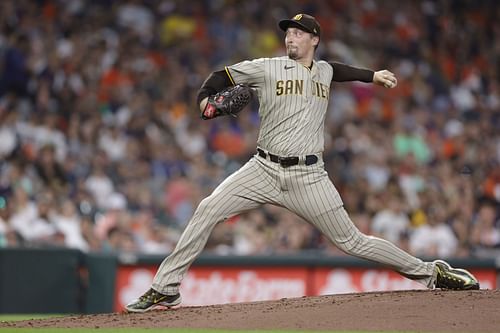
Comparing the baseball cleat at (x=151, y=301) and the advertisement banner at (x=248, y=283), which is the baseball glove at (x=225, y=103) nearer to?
the baseball cleat at (x=151, y=301)

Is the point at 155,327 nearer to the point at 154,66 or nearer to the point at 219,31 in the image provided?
the point at 154,66

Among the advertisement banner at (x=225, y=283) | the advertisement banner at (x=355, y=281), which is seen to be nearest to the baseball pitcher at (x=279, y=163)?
the advertisement banner at (x=225, y=283)

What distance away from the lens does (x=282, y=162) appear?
6.85 meters

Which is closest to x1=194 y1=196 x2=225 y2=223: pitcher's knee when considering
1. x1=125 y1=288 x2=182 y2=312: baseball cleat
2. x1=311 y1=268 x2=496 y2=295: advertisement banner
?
x1=125 y1=288 x2=182 y2=312: baseball cleat

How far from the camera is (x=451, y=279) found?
24.2 feet

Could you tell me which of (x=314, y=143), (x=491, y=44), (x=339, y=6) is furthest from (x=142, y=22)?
(x=314, y=143)

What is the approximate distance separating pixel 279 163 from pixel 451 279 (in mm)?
1586

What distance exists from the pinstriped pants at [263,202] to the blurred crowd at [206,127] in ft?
16.3

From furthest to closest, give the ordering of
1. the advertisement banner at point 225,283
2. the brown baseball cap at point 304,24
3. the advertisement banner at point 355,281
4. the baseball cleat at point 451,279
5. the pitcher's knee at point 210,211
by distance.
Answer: the advertisement banner at point 355,281 < the advertisement banner at point 225,283 < the baseball cleat at point 451,279 < the brown baseball cap at point 304,24 < the pitcher's knee at point 210,211

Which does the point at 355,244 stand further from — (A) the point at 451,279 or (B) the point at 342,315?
(A) the point at 451,279

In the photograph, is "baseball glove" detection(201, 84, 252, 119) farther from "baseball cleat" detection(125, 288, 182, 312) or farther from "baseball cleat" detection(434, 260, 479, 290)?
"baseball cleat" detection(434, 260, 479, 290)

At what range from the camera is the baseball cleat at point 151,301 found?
6910 mm

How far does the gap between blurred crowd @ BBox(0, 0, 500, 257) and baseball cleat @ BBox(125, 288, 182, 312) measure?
4.76 metres

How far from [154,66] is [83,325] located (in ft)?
28.2
